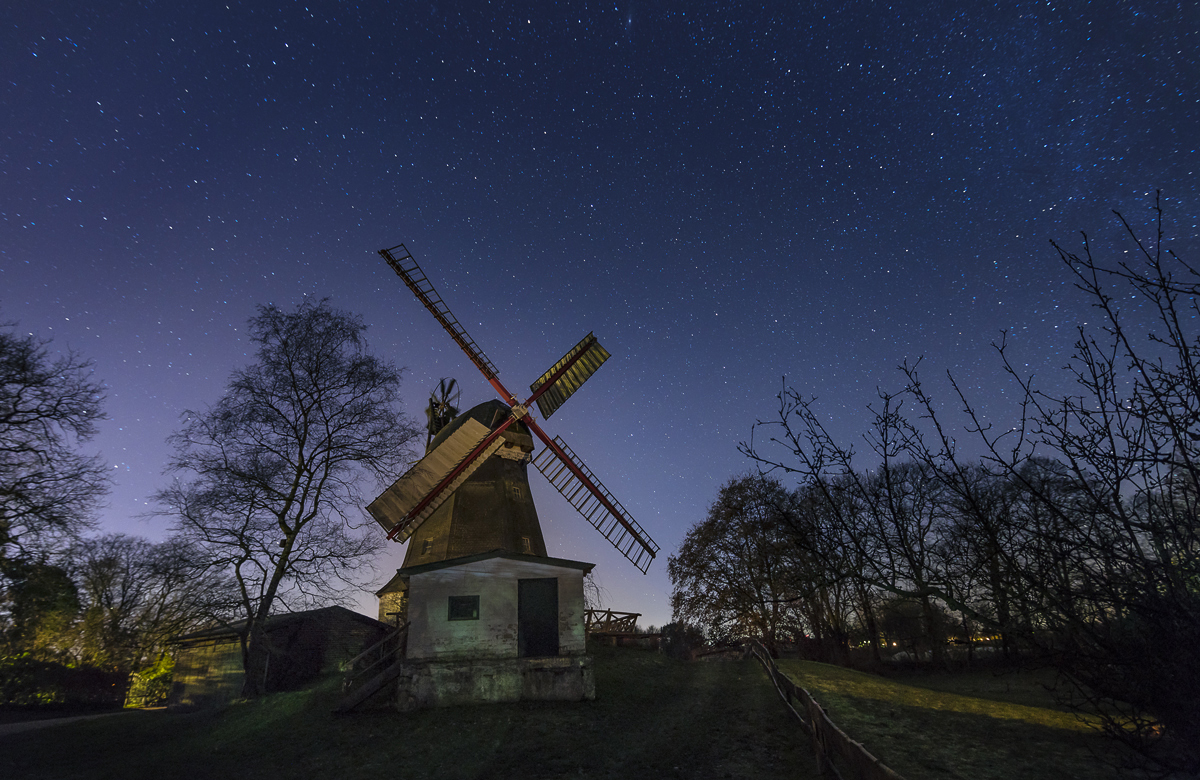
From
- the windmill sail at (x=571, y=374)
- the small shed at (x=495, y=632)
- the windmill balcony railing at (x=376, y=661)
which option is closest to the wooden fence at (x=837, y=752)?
→ the small shed at (x=495, y=632)

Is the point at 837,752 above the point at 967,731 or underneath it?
above

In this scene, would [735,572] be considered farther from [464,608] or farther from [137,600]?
[137,600]

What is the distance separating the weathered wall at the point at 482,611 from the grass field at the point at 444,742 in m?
1.69

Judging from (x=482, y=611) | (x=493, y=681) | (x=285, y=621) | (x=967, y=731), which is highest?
(x=482, y=611)

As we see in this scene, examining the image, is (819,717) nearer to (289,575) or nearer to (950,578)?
(950,578)

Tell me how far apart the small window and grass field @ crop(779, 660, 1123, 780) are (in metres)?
10.8

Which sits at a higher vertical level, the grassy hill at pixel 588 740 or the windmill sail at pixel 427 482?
the windmill sail at pixel 427 482

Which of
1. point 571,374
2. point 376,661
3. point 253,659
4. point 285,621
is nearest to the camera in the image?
point 376,661

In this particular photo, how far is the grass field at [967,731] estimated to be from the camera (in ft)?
30.0

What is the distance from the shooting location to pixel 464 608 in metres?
17.3

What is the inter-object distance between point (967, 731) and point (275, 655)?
83.4 feet

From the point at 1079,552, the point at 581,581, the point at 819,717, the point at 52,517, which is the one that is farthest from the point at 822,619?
the point at 52,517

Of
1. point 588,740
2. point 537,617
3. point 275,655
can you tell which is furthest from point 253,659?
point 588,740

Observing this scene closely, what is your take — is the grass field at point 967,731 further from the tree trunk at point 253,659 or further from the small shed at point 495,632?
the tree trunk at point 253,659
